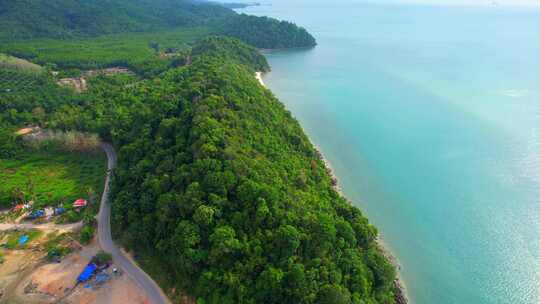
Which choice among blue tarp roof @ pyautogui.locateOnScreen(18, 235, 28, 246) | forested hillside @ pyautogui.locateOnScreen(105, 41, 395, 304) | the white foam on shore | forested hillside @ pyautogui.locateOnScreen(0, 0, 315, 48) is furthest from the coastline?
Answer: forested hillside @ pyautogui.locateOnScreen(0, 0, 315, 48)

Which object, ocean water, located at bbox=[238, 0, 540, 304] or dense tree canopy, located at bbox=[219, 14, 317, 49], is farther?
dense tree canopy, located at bbox=[219, 14, 317, 49]

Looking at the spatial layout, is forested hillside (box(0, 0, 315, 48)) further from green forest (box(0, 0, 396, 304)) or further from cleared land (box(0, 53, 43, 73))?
green forest (box(0, 0, 396, 304))

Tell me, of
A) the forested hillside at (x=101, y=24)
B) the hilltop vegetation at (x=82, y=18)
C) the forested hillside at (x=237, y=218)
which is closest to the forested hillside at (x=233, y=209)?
the forested hillside at (x=237, y=218)

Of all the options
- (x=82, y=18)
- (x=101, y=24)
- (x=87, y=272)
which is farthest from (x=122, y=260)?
(x=82, y=18)

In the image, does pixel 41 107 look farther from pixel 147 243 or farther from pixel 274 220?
pixel 274 220

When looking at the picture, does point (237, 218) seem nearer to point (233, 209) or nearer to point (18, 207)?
point (233, 209)
